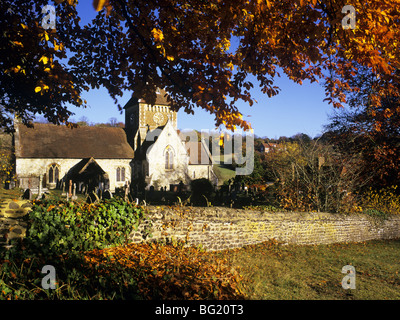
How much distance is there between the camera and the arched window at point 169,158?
37.3 metres

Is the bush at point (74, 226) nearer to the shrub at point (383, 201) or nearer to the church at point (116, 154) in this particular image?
the shrub at point (383, 201)

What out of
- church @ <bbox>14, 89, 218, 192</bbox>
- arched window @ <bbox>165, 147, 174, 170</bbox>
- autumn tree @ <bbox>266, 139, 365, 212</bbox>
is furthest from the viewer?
arched window @ <bbox>165, 147, 174, 170</bbox>

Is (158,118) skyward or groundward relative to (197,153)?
skyward

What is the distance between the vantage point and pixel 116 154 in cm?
3556

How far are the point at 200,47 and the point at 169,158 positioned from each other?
3064 cm

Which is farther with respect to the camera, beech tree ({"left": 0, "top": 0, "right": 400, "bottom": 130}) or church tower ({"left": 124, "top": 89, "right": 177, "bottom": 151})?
church tower ({"left": 124, "top": 89, "right": 177, "bottom": 151})

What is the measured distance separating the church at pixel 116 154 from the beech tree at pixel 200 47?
20952 millimetres

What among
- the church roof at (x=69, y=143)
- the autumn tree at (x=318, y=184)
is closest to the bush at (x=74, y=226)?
the autumn tree at (x=318, y=184)

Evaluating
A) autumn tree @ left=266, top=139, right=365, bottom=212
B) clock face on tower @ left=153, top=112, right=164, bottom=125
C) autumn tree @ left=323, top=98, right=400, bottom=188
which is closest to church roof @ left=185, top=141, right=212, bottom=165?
clock face on tower @ left=153, top=112, right=164, bottom=125

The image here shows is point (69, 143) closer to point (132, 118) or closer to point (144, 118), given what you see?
point (132, 118)

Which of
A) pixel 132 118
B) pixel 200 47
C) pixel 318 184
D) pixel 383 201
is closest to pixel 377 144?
pixel 383 201

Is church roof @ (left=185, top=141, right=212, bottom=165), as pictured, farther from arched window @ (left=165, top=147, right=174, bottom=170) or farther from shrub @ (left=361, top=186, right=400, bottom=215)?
shrub @ (left=361, top=186, right=400, bottom=215)

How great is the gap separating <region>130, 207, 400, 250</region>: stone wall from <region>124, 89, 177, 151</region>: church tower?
2819cm

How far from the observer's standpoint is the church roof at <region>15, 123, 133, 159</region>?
31.8 m
